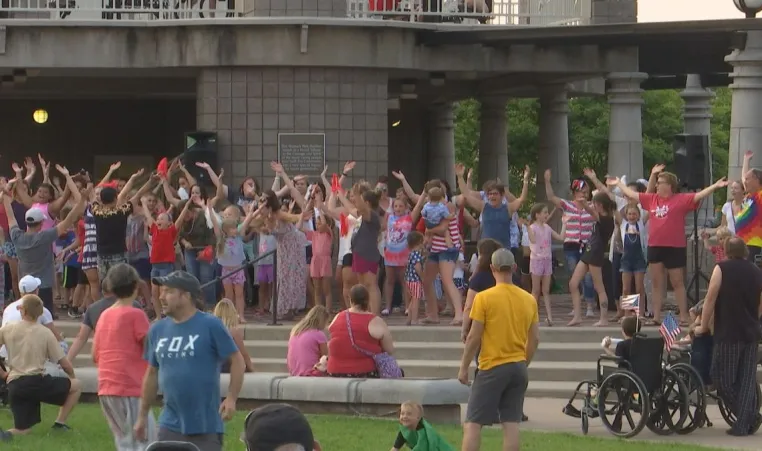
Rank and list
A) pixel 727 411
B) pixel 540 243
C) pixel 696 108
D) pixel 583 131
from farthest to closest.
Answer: pixel 583 131 → pixel 696 108 → pixel 540 243 → pixel 727 411

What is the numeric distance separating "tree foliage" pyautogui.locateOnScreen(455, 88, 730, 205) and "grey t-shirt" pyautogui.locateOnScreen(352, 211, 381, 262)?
3393cm

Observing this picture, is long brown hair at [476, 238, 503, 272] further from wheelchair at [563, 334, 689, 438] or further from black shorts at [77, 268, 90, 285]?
black shorts at [77, 268, 90, 285]

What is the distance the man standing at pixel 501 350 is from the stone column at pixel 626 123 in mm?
12375

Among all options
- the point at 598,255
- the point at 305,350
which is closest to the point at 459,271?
the point at 598,255

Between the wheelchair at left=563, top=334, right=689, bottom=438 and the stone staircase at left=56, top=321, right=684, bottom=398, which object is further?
the stone staircase at left=56, top=321, right=684, bottom=398

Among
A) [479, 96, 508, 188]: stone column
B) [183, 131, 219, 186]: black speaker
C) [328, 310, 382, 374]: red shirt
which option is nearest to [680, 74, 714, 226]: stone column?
[479, 96, 508, 188]: stone column

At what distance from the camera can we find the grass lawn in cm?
1317

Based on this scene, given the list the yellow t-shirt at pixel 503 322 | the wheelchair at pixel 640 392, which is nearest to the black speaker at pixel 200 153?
the wheelchair at pixel 640 392

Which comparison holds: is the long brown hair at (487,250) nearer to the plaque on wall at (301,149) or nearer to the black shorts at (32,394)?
the black shorts at (32,394)

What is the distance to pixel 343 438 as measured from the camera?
13523 mm

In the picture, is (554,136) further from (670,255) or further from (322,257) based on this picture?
(670,255)

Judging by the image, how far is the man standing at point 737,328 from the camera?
14.6 meters

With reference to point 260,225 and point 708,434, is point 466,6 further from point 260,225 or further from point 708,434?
point 708,434

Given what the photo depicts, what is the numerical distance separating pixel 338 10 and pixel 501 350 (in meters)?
11.6
